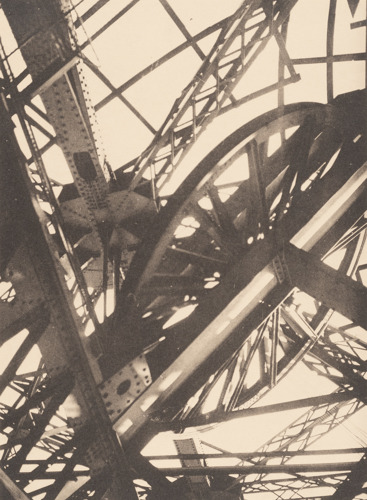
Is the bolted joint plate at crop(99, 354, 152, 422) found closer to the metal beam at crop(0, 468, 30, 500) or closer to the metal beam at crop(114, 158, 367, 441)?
the metal beam at crop(114, 158, 367, 441)

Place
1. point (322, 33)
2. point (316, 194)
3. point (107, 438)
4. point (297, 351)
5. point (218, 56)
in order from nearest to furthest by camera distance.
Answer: point (107, 438)
point (218, 56)
point (316, 194)
point (297, 351)
point (322, 33)

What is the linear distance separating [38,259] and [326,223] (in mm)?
3792

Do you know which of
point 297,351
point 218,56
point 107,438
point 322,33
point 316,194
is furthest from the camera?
point 322,33

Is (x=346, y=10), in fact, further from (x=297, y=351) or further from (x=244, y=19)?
(x=297, y=351)

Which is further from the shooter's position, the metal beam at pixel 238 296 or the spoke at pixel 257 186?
the spoke at pixel 257 186

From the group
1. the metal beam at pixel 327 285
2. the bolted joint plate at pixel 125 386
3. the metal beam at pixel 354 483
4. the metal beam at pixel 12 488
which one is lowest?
the metal beam at pixel 12 488

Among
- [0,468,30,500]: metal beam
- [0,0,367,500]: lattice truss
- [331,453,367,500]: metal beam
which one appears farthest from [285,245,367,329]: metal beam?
[0,468,30,500]: metal beam

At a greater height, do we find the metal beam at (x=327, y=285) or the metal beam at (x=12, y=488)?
the metal beam at (x=327, y=285)

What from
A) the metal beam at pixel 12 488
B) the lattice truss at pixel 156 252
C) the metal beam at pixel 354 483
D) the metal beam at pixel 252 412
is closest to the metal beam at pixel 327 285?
the lattice truss at pixel 156 252

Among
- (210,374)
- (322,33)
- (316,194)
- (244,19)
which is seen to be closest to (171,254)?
(210,374)

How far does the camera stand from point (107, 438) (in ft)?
15.0

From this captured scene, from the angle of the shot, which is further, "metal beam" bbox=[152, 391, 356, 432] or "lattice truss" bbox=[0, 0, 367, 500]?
"metal beam" bbox=[152, 391, 356, 432]

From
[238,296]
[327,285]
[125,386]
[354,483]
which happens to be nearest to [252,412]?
[354,483]

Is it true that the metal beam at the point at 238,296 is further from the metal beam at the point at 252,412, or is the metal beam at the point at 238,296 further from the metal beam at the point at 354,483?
the metal beam at the point at 354,483
